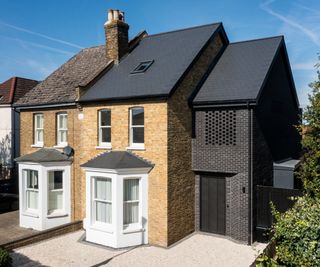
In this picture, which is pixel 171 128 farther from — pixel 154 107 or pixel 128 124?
pixel 128 124

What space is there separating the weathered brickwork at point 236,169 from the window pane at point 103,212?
4.39 m

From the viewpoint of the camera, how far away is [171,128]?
1333 cm

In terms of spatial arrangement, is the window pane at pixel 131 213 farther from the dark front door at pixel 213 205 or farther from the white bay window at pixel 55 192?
the white bay window at pixel 55 192

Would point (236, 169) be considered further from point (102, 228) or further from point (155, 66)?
point (155, 66)

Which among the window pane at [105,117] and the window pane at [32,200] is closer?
the window pane at [105,117]

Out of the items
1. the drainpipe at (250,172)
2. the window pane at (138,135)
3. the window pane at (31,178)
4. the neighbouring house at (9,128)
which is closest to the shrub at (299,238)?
the drainpipe at (250,172)

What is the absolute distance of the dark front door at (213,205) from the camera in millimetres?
14070

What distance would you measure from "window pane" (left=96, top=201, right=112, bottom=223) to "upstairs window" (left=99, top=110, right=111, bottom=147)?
2791 millimetres

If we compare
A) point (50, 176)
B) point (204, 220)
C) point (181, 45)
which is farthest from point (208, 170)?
point (50, 176)

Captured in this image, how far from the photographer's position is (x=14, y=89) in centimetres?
3000

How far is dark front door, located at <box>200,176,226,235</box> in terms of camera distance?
46.2 feet

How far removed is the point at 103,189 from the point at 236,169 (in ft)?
18.7

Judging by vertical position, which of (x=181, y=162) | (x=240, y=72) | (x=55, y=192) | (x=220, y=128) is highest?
(x=240, y=72)

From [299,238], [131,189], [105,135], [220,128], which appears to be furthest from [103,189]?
[299,238]
